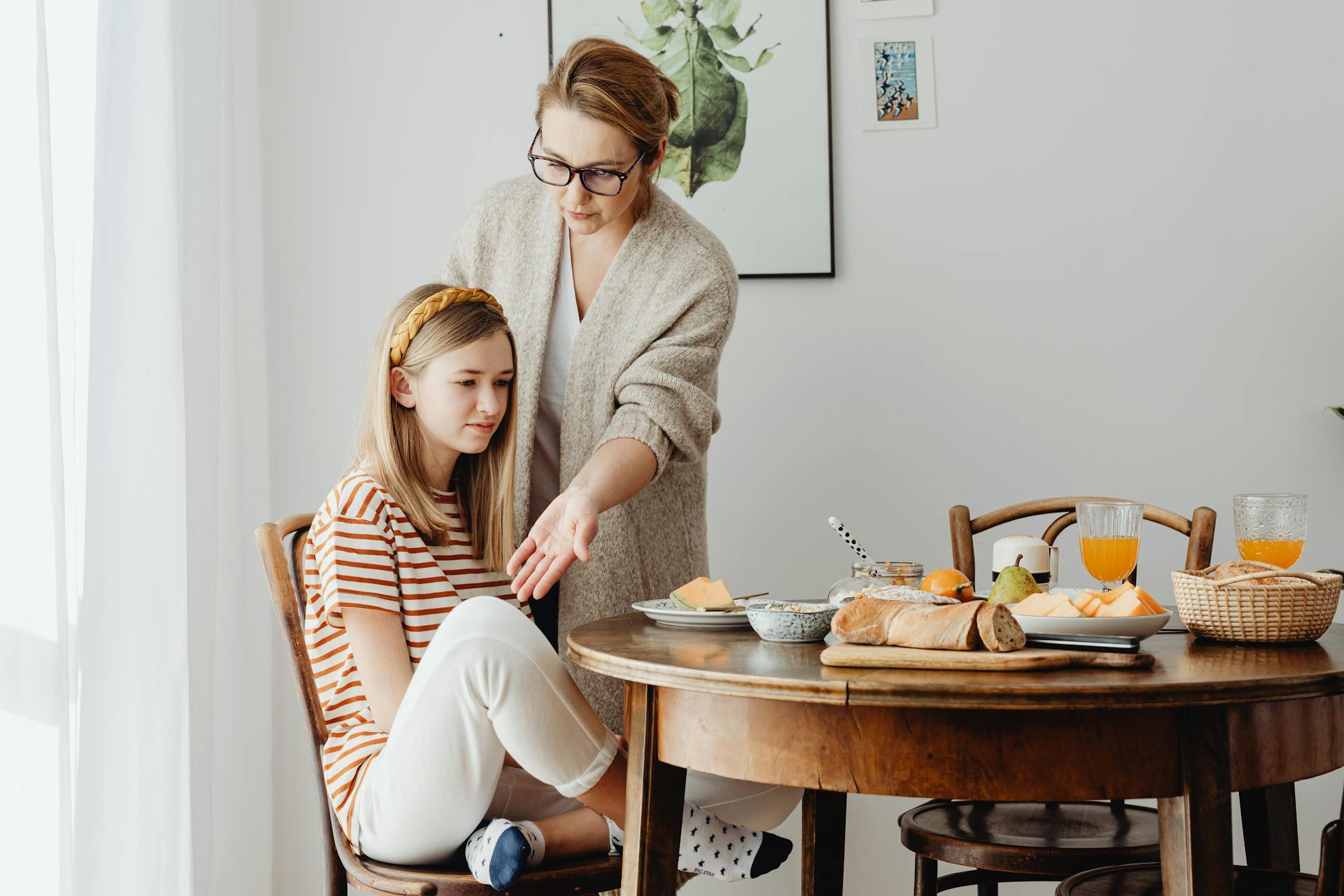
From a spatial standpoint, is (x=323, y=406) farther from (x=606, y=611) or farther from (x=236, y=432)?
(x=606, y=611)

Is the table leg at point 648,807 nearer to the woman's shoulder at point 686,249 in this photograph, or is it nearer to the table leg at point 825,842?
the table leg at point 825,842

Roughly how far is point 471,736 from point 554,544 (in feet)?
0.84

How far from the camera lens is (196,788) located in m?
1.80

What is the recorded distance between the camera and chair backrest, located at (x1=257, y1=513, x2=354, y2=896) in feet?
4.45

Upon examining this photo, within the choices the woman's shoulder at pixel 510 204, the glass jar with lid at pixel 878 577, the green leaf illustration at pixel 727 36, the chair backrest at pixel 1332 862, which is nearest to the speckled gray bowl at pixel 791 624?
the glass jar with lid at pixel 878 577

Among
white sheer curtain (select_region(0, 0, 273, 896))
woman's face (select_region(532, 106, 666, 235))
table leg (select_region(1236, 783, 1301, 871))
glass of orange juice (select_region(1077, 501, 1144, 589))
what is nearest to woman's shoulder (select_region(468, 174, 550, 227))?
woman's face (select_region(532, 106, 666, 235))

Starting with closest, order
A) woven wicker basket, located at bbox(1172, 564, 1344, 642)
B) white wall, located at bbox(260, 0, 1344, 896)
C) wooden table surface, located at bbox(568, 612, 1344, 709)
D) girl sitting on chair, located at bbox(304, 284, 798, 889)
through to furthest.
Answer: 1. wooden table surface, located at bbox(568, 612, 1344, 709)
2. woven wicker basket, located at bbox(1172, 564, 1344, 642)
3. girl sitting on chair, located at bbox(304, 284, 798, 889)
4. white wall, located at bbox(260, 0, 1344, 896)

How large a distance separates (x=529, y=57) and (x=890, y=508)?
1.13m

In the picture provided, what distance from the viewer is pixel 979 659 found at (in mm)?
920

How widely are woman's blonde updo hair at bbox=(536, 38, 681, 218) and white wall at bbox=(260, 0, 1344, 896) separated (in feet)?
2.18

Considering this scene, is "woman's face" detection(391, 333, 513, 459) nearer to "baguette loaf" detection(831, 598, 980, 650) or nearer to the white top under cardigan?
the white top under cardigan

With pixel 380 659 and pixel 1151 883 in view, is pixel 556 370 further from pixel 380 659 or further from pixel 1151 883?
pixel 1151 883

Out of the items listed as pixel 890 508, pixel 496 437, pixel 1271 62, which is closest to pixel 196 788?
pixel 496 437

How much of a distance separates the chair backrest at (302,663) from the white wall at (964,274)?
33.1 inches
